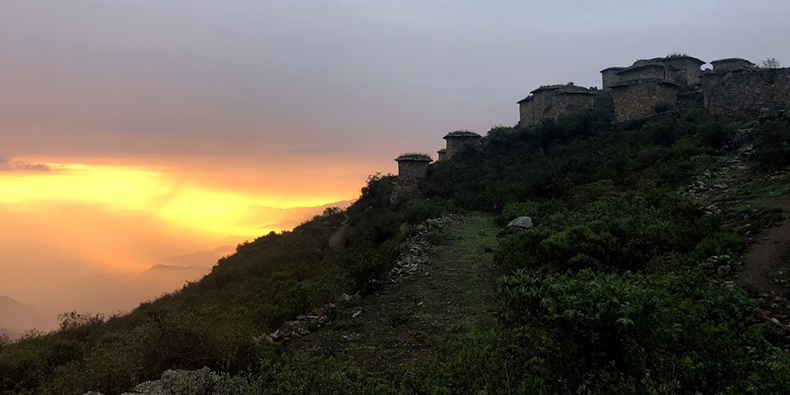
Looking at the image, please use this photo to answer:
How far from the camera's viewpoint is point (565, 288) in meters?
5.51

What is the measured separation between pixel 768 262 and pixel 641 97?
66.3 ft

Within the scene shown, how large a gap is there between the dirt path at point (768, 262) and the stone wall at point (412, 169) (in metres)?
19.7

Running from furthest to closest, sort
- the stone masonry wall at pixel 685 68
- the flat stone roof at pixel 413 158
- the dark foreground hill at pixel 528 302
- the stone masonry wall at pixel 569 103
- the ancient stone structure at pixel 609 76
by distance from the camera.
Result: the ancient stone structure at pixel 609 76 → the stone masonry wall at pixel 685 68 → the stone masonry wall at pixel 569 103 → the flat stone roof at pixel 413 158 → the dark foreground hill at pixel 528 302

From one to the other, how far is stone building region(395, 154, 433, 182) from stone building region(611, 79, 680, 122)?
11.9 m

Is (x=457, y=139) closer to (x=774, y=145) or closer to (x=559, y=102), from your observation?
(x=559, y=102)

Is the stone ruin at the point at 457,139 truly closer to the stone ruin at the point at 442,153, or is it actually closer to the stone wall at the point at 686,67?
the stone ruin at the point at 442,153

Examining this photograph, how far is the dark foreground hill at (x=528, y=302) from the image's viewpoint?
4.52 metres

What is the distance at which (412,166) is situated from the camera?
27.1m

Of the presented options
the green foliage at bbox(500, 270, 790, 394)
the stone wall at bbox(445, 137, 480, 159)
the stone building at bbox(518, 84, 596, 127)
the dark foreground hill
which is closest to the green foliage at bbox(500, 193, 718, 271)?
the dark foreground hill

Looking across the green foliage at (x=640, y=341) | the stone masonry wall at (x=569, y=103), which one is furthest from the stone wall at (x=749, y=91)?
the green foliage at (x=640, y=341)

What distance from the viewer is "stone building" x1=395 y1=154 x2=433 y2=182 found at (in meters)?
27.1

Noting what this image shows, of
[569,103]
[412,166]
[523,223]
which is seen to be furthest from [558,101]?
[523,223]

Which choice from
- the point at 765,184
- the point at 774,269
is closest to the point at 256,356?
the point at 774,269

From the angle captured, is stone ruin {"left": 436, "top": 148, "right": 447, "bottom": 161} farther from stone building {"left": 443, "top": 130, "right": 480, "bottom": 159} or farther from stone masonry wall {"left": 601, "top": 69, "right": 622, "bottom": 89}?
stone masonry wall {"left": 601, "top": 69, "right": 622, "bottom": 89}
